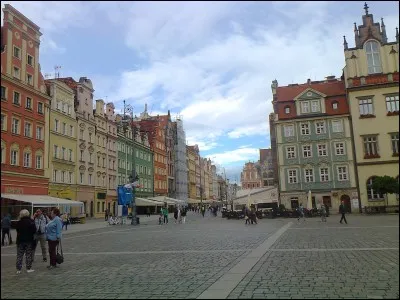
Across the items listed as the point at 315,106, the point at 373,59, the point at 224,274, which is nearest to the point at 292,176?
the point at 315,106

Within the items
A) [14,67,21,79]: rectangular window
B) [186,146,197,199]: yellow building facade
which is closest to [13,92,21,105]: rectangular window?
[14,67,21,79]: rectangular window

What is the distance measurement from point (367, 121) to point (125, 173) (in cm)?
6810

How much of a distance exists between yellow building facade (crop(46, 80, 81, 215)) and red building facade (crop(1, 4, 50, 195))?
1.91 metres

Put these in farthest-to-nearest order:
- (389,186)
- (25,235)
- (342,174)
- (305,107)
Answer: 1. (305,107)
2. (342,174)
3. (25,235)
4. (389,186)

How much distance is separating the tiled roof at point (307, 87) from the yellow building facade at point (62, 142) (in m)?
29.1

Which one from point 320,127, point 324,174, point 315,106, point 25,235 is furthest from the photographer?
point 315,106

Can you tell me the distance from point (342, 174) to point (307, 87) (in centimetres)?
1318

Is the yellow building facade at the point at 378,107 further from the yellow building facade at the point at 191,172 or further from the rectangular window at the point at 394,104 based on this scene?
the yellow building facade at the point at 191,172

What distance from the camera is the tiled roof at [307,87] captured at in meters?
58.4

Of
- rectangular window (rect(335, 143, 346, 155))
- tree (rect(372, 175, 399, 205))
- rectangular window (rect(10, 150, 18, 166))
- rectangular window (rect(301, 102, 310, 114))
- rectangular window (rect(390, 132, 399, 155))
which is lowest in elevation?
tree (rect(372, 175, 399, 205))

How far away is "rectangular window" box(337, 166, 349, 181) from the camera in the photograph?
184 feet

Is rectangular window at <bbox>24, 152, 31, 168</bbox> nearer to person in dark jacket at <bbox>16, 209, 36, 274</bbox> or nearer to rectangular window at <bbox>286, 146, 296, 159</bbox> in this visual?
rectangular window at <bbox>286, 146, 296, 159</bbox>

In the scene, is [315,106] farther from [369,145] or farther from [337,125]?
[369,145]

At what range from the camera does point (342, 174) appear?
5638 centimetres
